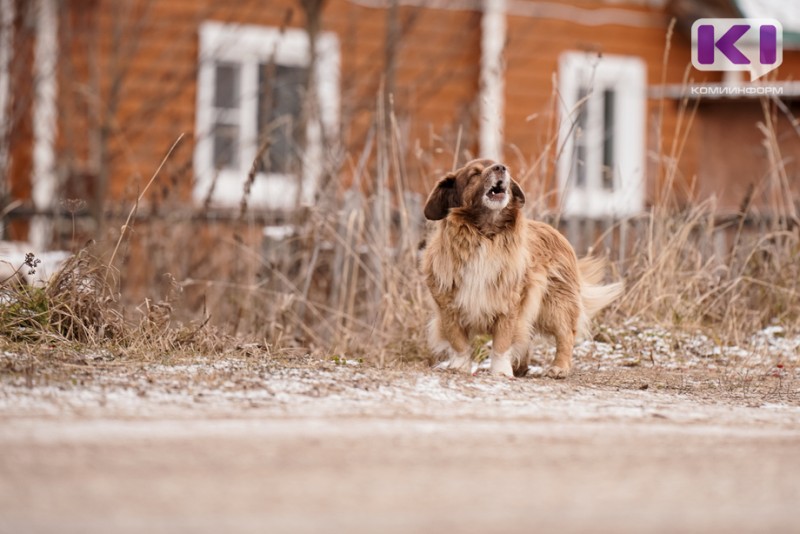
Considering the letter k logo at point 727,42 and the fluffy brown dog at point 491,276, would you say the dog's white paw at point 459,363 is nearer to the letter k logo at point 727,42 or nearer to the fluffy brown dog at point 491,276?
the fluffy brown dog at point 491,276

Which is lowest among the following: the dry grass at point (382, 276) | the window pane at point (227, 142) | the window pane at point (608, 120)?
the dry grass at point (382, 276)

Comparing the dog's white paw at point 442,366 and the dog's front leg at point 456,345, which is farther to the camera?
the dog's front leg at point 456,345

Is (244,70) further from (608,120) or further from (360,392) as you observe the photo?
(360,392)

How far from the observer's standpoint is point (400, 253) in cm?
659

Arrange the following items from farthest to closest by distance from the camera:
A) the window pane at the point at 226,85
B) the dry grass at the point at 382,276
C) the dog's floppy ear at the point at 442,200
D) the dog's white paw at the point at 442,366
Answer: the window pane at the point at 226,85 → the dry grass at the point at 382,276 → the dog's floppy ear at the point at 442,200 → the dog's white paw at the point at 442,366

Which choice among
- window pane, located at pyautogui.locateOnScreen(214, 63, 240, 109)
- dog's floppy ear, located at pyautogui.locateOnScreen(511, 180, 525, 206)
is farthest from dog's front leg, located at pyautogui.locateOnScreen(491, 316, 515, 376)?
window pane, located at pyautogui.locateOnScreen(214, 63, 240, 109)

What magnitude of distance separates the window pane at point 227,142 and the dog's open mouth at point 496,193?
7535 mm

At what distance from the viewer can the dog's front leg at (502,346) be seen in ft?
16.7

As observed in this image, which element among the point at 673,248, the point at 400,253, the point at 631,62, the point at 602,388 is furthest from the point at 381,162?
the point at 631,62

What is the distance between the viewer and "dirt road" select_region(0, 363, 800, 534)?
232 centimetres

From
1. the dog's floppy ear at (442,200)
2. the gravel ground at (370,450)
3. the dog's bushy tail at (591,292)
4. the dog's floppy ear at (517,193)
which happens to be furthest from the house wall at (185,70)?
the gravel ground at (370,450)

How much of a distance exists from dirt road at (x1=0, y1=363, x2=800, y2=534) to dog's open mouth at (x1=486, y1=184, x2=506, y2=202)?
1057 millimetres

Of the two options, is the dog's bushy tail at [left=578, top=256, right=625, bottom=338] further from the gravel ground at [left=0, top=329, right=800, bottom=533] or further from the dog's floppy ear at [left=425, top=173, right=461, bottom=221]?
the gravel ground at [left=0, top=329, right=800, bottom=533]

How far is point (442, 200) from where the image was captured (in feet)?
17.2
